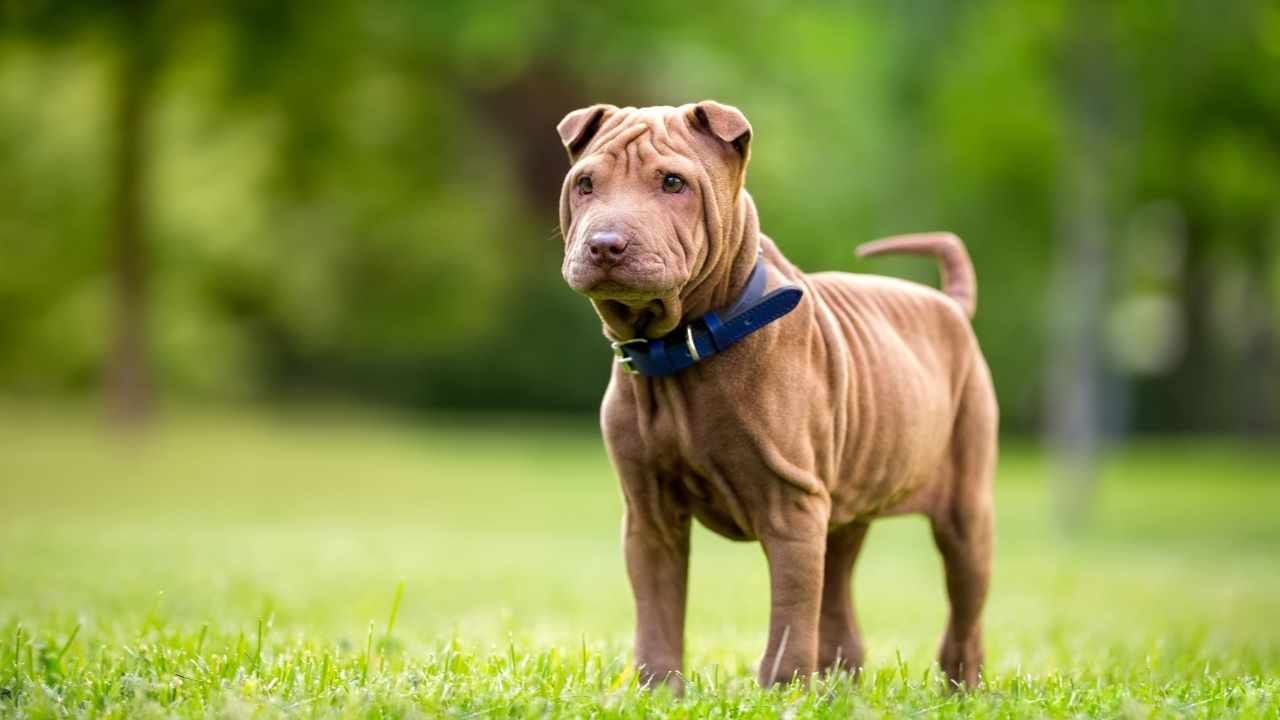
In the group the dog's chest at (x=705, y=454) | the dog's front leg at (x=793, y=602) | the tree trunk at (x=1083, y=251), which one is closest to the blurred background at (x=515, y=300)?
the tree trunk at (x=1083, y=251)

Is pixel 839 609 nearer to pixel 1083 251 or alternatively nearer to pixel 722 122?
pixel 722 122

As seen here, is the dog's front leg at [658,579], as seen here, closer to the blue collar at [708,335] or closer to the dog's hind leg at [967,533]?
the blue collar at [708,335]

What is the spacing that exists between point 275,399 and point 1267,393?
86.4 ft

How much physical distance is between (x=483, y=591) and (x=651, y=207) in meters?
6.40

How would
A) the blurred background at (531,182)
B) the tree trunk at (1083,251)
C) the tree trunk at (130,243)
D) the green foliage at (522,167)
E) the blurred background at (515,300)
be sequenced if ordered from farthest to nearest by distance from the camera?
the tree trunk at (130,243) < the green foliage at (522,167) < the blurred background at (531,182) < the tree trunk at (1083,251) < the blurred background at (515,300)

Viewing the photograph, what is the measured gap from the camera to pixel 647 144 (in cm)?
393

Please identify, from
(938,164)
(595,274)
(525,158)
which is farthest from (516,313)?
(595,274)

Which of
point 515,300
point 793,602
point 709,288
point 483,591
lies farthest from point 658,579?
point 515,300

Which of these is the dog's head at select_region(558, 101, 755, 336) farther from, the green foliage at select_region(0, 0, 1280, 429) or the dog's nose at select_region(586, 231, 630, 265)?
the green foliage at select_region(0, 0, 1280, 429)

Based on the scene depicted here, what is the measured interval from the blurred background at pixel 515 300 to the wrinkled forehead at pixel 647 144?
1.70 m

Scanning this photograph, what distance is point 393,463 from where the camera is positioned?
22.7 metres

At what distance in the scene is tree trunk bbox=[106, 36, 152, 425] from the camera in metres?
21.0

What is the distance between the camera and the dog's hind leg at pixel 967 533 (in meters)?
4.97

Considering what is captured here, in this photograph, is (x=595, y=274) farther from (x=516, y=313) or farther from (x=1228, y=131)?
(x=516, y=313)
